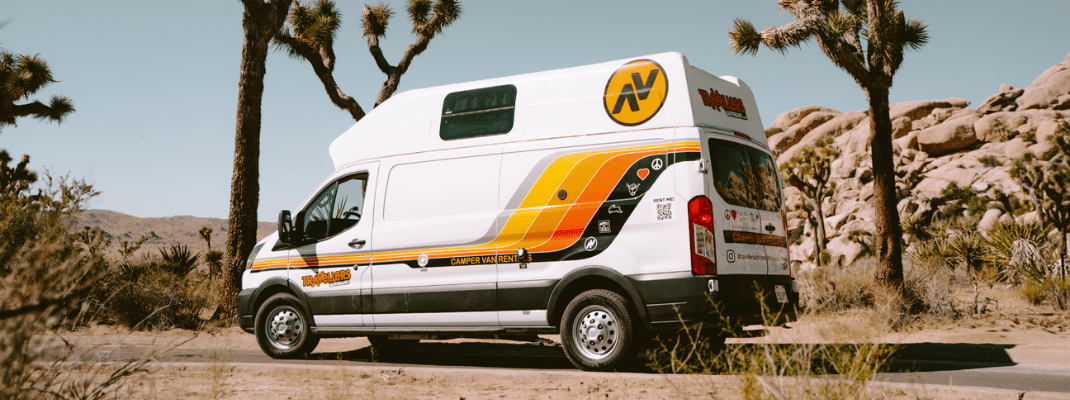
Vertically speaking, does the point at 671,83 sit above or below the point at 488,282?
above

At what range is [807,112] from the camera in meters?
52.1

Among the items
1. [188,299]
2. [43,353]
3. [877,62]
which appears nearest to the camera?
[43,353]

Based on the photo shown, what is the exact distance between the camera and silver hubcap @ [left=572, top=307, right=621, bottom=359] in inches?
275

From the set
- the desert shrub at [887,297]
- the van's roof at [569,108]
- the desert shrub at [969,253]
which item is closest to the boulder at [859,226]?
the desert shrub at [969,253]

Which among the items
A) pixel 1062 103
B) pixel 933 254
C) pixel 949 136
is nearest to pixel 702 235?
pixel 933 254

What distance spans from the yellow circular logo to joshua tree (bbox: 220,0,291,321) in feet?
27.5

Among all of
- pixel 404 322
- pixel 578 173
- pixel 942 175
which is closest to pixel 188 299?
pixel 404 322

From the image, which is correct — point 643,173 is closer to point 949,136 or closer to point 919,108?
point 949,136

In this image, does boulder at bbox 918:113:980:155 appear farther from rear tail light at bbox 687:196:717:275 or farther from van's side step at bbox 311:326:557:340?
van's side step at bbox 311:326:557:340

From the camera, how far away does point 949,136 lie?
36906mm

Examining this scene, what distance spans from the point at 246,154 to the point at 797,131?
140 feet

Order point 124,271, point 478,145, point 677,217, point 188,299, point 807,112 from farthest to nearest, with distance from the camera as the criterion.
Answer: point 807,112
point 124,271
point 188,299
point 478,145
point 677,217

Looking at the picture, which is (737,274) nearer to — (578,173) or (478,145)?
(578,173)

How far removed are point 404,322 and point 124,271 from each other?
9.37 meters
